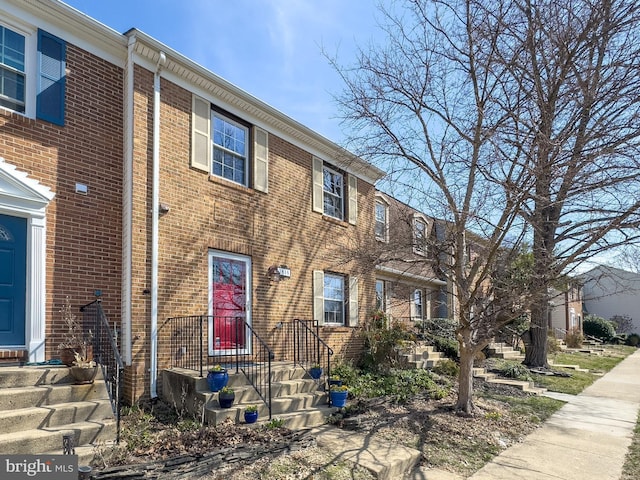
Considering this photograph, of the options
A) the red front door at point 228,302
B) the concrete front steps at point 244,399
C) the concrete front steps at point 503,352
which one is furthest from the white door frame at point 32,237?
the concrete front steps at point 503,352

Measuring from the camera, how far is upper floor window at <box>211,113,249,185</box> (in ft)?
28.9

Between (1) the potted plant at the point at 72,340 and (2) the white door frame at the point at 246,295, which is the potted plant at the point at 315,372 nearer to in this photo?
(2) the white door frame at the point at 246,295

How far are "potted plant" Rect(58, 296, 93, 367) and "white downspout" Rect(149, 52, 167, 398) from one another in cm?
96

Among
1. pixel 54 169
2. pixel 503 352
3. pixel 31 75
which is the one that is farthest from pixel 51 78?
pixel 503 352

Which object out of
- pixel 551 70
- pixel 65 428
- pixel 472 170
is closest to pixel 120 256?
pixel 65 428

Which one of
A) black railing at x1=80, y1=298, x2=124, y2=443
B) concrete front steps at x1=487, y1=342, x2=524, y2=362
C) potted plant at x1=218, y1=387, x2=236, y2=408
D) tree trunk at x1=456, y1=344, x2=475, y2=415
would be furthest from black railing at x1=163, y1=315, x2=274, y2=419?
concrete front steps at x1=487, y1=342, x2=524, y2=362

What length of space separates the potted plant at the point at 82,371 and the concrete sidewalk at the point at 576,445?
4224 mm

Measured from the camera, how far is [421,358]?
11812 millimetres

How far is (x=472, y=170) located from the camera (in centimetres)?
748

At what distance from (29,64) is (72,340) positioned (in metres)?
3.87

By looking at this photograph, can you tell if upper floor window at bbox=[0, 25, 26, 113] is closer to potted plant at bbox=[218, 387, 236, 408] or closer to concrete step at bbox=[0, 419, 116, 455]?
concrete step at bbox=[0, 419, 116, 455]

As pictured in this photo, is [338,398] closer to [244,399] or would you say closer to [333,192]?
[244,399]

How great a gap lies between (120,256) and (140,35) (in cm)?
343

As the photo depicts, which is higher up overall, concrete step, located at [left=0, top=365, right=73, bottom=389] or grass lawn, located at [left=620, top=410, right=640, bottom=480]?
concrete step, located at [left=0, top=365, right=73, bottom=389]
